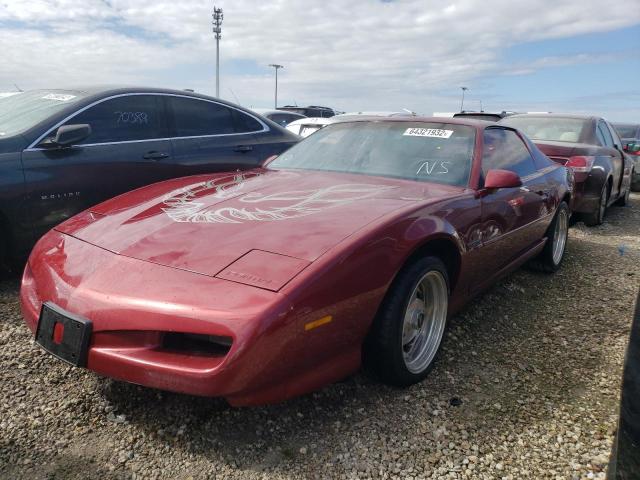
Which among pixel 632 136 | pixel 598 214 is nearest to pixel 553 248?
pixel 598 214

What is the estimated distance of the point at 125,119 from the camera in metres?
3.91

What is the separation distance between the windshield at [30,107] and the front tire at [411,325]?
9.15 feet

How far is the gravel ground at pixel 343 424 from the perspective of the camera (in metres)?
1.82

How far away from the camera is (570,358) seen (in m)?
2.74

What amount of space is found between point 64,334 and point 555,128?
6.39m

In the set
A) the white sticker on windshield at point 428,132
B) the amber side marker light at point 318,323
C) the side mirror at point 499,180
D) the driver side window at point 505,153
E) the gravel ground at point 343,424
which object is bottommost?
the gravel ground at point 343,424

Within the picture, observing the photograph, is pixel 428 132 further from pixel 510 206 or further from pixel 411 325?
pixel 411 325

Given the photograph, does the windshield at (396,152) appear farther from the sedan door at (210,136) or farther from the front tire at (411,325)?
Result: the sedan door at (210,136)

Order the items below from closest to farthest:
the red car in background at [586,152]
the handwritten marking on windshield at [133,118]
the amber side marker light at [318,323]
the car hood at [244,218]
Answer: the amber side marker light at [318,323], the car hood at [244,218], the handwritten marking on windshield at [133,118], the red car in background at [586,152]

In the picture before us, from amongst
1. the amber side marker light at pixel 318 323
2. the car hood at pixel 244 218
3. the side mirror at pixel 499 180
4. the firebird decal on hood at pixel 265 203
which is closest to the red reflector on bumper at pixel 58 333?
the car hood at pixel 244 218

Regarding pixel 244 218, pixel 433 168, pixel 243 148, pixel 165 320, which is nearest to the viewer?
pixel 165 320

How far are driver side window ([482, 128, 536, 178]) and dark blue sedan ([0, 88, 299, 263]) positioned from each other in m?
2.27

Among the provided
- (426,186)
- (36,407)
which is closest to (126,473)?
(36,407)

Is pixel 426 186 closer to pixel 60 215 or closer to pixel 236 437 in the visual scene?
pixel 236 437
